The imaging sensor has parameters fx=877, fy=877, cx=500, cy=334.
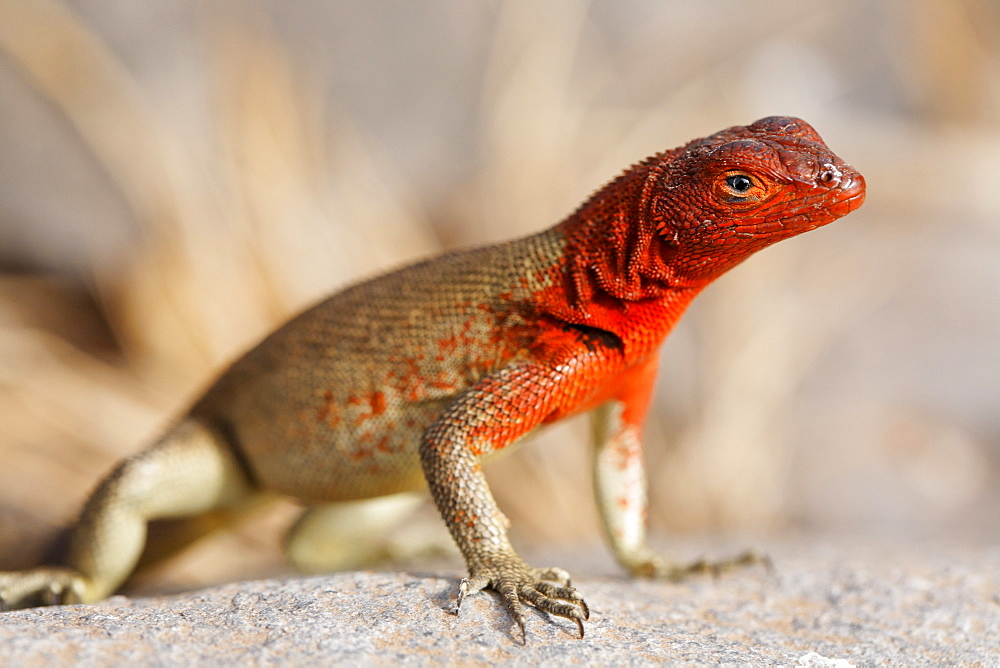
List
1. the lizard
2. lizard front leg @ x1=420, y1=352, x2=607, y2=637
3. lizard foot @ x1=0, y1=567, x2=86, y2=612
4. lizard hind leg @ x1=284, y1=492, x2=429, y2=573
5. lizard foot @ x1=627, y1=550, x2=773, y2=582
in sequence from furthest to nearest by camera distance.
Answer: lizard hind leg @ x1=284, y1=492, x2=429, y2=573 < lizard foot @ x1=627, y1=550, x2=773, y2=582 < lizard foot @ x1=0, y1=567, x2=86, y2=612 < the lizard < lizard front leg @ x1=420, y1=352, x2=607, y2=637

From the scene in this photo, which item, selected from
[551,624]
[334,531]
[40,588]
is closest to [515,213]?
[334,531]

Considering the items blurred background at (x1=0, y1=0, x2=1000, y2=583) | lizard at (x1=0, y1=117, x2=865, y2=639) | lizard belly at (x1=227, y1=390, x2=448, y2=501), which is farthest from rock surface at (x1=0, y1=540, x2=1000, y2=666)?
blurred background at (x1=0, y1=0, x2=1000, y2=583)

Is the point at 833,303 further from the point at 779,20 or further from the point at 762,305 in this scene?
the point at 779,20

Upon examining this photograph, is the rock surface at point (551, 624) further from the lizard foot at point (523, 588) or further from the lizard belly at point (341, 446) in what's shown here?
the lizard belly at point (341, 446)

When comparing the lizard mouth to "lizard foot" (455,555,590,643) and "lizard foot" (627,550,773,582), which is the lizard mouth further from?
"lizard foot" (627,550,773,582)

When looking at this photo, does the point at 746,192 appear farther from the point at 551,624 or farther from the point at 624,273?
the point at 551,624

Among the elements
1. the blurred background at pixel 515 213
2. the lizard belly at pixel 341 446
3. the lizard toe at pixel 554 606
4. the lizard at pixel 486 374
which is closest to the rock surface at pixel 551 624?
the lizard toe at pixel 554 606

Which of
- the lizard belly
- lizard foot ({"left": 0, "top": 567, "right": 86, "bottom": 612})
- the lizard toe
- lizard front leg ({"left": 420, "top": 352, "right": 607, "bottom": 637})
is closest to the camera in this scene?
the lizard toe
